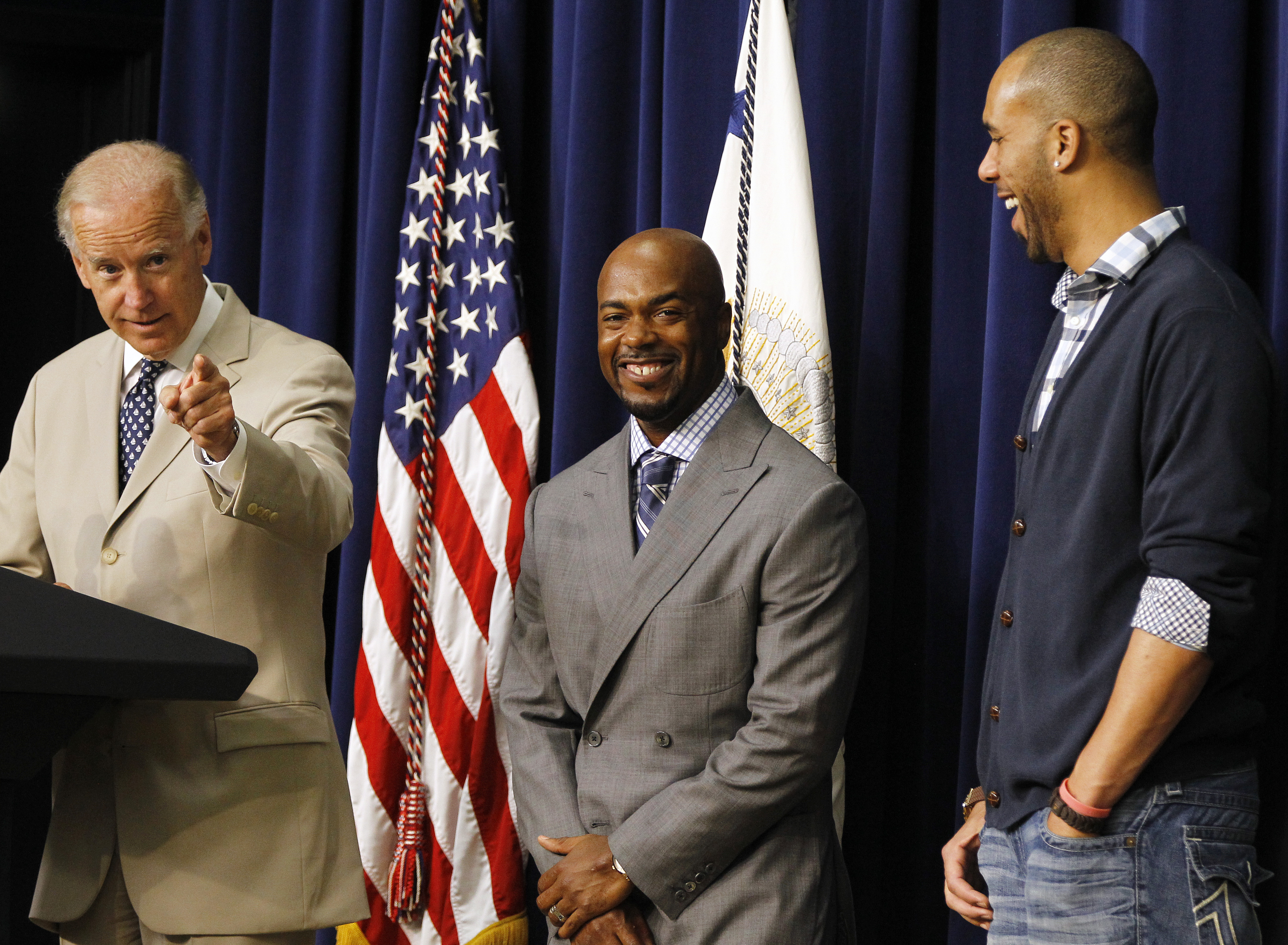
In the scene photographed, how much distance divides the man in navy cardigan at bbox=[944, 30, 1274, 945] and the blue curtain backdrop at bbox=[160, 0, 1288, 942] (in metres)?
0.30

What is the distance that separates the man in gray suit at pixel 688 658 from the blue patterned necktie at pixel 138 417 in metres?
0.60

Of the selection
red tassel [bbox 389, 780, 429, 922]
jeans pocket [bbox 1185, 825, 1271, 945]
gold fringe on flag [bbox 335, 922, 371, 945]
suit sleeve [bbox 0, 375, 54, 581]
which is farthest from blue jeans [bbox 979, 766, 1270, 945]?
gold fringe on flag [bbox 335, 922, 371, 945]

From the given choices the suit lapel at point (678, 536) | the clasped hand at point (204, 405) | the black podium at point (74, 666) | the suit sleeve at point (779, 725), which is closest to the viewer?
the black podium at point (74, 666)

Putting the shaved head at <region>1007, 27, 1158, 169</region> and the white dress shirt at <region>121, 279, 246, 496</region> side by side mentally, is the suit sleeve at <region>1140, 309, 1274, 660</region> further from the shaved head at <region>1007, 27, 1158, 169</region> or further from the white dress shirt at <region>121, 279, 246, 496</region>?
the white dress shirt at <region>121, 279, 246, 496</region>

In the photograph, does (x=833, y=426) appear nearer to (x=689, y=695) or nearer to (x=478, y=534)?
(x=689, y=695)

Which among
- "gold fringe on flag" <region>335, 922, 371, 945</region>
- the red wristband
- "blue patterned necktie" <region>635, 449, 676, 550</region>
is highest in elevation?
"blue patterned necktie" <region>635, 449, 676, 550</region>

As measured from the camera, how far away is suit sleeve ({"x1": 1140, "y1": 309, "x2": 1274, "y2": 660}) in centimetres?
133

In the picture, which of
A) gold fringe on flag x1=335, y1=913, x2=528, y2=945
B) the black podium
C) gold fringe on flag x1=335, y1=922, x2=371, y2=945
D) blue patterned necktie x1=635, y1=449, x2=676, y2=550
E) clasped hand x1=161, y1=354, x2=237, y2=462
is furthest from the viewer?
gold fringe on flag x1=335, y1=922, x2=371, y2=945

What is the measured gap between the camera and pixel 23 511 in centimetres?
194

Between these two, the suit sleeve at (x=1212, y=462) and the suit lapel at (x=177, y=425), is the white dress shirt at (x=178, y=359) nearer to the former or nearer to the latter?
the suit lapel at (x=177, y=425)

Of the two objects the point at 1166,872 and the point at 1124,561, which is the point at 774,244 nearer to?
the point at 1124,561

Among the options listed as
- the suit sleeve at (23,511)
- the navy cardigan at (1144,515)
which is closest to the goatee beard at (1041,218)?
the navy cardigan at (1144,515)

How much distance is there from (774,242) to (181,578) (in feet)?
3.89

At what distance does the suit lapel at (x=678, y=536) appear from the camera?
1808 mm
